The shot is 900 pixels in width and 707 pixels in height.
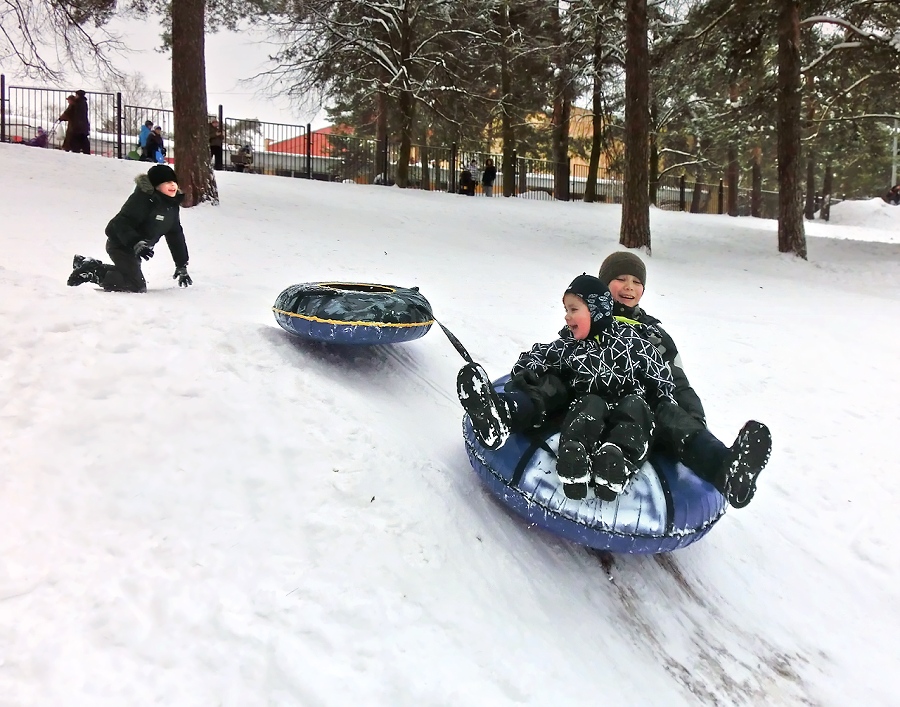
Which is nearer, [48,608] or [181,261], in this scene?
[48,608]

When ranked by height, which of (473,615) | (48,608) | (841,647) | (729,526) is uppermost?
(48,608)

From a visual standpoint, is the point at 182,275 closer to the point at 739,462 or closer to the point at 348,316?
the point at 348,316

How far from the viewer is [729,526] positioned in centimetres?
401

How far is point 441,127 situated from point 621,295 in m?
20.6

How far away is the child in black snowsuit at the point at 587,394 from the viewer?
9.27 feet

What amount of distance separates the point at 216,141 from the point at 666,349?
1719cm

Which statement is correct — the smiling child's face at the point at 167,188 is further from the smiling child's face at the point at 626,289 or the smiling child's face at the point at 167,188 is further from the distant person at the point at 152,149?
the distant person at the point at 152,149

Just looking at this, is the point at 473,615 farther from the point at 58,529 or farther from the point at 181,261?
the point at 181,261

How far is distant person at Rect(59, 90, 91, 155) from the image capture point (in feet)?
52.3

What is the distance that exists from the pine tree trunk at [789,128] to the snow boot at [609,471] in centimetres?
1240

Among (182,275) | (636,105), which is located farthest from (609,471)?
(636,105)

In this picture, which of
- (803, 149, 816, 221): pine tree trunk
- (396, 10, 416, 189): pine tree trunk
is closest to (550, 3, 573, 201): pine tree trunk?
(396, 10, 416, 189): pine tree trunk

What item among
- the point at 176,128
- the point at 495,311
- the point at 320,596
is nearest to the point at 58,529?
the point at 320,596

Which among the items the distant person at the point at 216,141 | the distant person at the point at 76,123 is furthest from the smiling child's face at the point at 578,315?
the distant person at the point at 216,141
